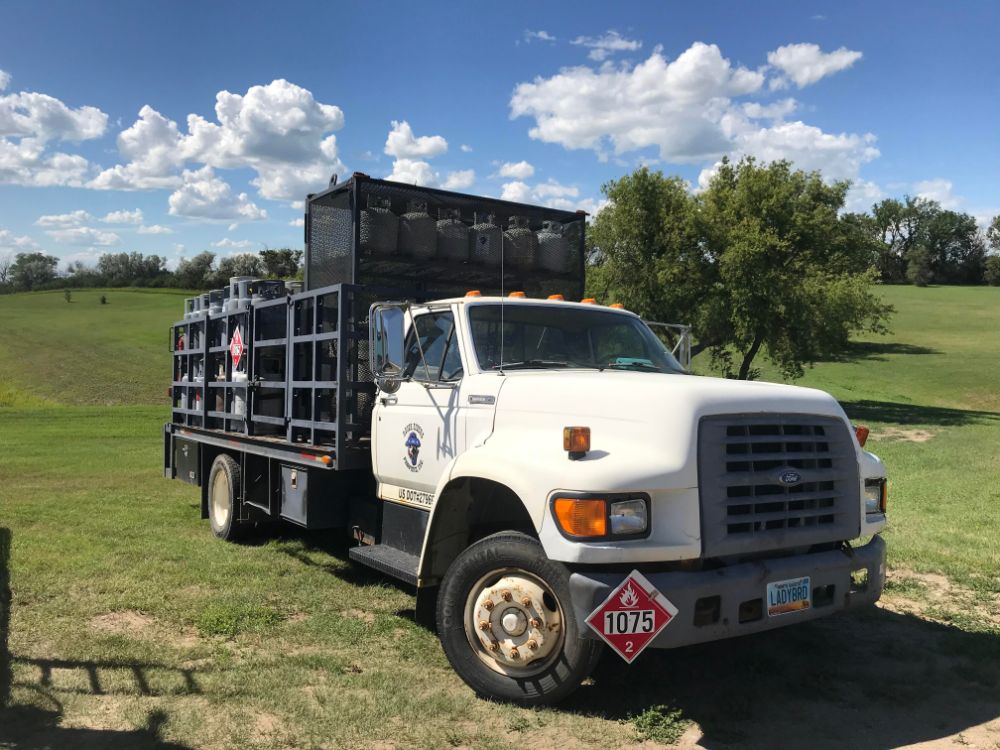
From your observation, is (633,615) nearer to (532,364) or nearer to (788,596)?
(788,596)

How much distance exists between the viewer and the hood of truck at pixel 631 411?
4055mm

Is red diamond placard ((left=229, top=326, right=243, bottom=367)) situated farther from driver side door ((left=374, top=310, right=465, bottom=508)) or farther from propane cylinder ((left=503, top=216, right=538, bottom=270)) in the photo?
propane cylinder ((left=503, top=216, right=538, bottom=270))

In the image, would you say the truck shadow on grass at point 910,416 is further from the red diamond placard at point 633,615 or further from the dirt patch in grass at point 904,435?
the red diamond placard at point 633,615

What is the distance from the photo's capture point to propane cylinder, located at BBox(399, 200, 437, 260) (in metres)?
6.92

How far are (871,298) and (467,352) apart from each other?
27354 millimetres

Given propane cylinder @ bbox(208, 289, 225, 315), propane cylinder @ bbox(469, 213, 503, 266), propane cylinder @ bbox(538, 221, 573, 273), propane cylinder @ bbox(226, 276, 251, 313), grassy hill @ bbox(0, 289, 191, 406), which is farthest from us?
grassy hill @ bbox(0, 289, 191, 406)

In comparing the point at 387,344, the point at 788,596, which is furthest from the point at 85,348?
the point at 788,596

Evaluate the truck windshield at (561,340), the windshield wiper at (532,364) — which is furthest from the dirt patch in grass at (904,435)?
the windshield wiper at (532,364)

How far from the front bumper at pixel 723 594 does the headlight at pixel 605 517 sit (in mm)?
218

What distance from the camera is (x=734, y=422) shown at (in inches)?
167

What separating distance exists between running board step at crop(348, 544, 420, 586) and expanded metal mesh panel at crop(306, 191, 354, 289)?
2.32 m

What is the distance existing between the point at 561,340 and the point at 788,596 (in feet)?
7.35

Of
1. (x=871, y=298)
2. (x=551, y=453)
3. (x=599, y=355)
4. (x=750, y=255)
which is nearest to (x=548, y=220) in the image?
(x=599, y=355)

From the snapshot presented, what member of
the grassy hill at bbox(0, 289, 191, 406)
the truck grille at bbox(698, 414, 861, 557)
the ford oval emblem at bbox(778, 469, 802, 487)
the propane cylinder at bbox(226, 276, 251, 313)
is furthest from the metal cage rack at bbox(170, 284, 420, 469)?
the grassy hill at bbox(0, 289, 191, 406)
